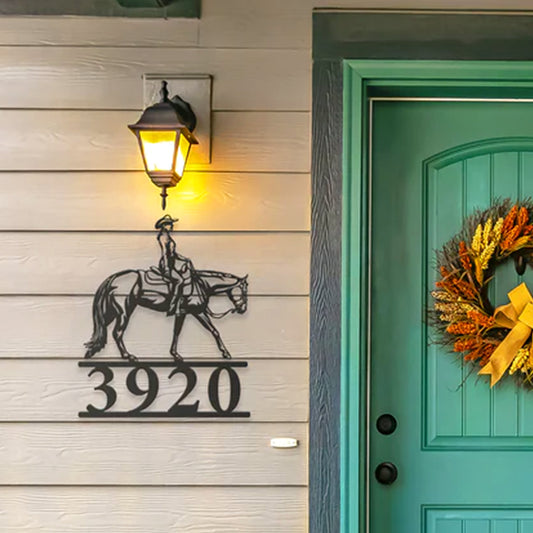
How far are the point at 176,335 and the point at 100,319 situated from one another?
0.23 meters

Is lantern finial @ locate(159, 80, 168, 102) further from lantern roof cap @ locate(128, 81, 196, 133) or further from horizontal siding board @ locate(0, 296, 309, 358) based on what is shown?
horizontal siding board @ locate(0, 296, 309, 358)

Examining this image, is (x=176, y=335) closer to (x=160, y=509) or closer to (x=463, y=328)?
(x=160, y=509)

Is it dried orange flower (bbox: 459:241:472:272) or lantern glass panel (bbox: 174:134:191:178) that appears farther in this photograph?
dried orange flower (bbox: 459:241:472:272)

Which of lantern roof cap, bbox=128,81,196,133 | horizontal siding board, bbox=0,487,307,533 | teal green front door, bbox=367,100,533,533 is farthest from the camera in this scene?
teal green front door, bbox=367,100,533,533

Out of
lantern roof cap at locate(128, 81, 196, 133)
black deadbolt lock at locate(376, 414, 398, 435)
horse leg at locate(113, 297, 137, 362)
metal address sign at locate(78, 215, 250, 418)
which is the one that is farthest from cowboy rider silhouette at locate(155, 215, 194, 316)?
black deadbolt lock at locate(376, 414, 398, 435)

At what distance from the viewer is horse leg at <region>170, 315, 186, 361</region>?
181 cm

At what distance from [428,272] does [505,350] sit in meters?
0.32

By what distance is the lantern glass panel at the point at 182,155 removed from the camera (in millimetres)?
1703

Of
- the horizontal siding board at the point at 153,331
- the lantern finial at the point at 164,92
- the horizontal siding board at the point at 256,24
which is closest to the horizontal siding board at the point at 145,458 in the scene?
the horizontal siding board at the point at 153,331

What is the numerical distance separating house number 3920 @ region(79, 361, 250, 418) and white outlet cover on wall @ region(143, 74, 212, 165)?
1.99 feet

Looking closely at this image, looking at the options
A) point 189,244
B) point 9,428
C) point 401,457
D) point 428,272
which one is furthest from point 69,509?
point 428,272

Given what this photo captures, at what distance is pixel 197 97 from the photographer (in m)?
1.82

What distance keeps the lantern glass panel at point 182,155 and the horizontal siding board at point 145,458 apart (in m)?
0.75

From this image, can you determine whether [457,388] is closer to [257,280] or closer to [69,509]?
[257,280]
